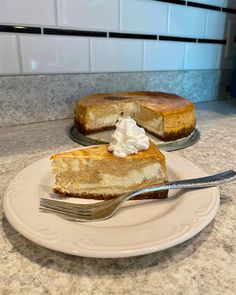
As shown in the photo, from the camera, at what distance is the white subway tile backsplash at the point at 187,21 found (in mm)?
1007

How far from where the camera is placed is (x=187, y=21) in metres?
1.05

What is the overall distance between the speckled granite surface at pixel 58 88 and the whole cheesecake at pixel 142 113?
0.07 meters

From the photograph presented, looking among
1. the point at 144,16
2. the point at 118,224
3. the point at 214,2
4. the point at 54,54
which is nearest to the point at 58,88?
the point at 54,54

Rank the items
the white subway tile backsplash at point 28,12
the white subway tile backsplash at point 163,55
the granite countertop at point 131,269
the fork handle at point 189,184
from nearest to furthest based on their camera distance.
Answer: the granite countertop at point 131,269 < the fork handle at point 189,184 < the white subway tile backsplash at point 28,12 < the white subway tile backsplash at point 163,55

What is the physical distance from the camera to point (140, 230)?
0.31m

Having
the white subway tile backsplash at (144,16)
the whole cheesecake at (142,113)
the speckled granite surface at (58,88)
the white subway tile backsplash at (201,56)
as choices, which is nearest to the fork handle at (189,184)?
the whole cheesecake at (142,113)

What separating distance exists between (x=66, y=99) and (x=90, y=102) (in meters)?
0.13

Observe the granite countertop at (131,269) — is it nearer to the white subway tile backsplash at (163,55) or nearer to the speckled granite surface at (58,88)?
the speckled granite surface at (58,88)

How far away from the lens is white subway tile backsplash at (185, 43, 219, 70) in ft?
3.67

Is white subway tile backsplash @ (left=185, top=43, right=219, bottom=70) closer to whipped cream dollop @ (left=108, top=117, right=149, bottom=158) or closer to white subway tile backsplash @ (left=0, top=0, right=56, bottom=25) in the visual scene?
white subway tile backsplash @ (left=0, top=0, right=56, bottom=25)

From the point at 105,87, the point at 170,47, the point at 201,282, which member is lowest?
the point at 201,282

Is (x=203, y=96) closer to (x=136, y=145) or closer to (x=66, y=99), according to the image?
(x=66, y=99)

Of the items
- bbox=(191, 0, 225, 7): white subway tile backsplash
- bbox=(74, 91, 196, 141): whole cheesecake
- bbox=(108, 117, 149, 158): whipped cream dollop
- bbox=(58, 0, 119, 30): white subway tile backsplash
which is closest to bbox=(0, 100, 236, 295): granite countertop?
bbox=(108, 117, 149, 158): whipped cream dollop

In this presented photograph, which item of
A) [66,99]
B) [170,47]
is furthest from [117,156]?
[170,47]
